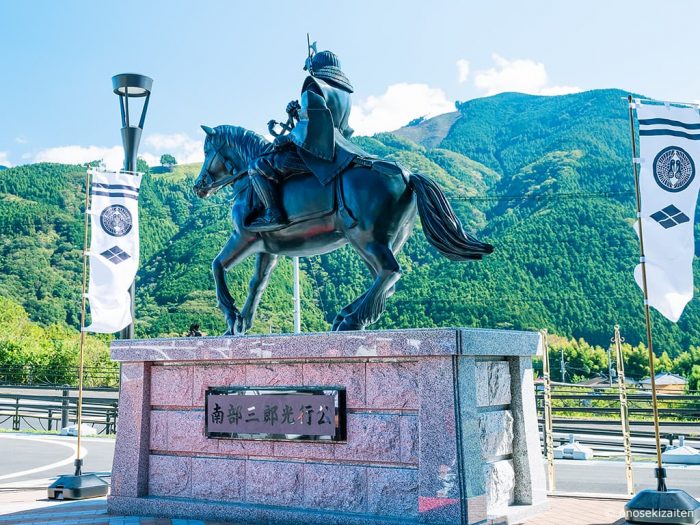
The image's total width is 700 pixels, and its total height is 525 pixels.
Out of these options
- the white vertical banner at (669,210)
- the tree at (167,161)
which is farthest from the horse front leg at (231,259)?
the tree at (167,161)

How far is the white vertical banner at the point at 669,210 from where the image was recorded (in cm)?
633

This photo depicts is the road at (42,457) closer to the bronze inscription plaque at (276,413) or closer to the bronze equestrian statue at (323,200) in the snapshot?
the bronze inscription plaque at (276,413)

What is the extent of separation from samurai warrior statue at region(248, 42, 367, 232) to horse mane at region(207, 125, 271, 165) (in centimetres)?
Result: 39

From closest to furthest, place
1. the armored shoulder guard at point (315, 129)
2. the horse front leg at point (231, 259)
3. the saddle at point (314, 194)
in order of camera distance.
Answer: the saddle at point (314, 194)
the armored shoulder guard at point (315, 129)
the horse front leg at point (231, 259)

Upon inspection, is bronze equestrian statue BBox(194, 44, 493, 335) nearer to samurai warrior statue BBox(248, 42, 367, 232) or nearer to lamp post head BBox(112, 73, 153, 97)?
samurai warrior statue BBox(248, 42, 367, 232)

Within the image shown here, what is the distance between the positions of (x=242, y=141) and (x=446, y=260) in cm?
5539

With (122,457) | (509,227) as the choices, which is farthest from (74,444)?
(509,227)

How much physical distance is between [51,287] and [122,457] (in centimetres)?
6580

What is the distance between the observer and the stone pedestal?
5.19 metres

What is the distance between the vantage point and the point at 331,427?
566 cm

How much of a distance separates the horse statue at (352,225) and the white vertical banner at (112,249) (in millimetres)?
2040

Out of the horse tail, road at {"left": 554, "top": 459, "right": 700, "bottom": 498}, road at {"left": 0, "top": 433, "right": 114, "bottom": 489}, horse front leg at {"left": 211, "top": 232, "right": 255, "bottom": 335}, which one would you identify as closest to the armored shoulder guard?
the horse tail

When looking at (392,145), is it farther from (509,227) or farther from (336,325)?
(336,325)

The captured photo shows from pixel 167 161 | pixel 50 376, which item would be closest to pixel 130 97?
pixel 50 376
